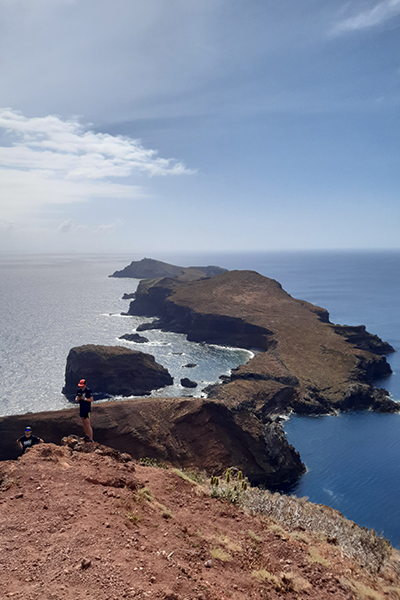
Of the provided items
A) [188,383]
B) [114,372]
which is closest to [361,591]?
[188,383]

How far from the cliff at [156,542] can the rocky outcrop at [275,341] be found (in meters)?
45.7

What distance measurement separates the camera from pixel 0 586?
664 cm

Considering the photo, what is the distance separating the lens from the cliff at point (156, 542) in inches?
283

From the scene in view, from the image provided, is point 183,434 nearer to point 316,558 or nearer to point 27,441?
point 27,441

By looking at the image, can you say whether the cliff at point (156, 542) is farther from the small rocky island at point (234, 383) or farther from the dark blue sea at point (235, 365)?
the small rocky island at point (234, 383)

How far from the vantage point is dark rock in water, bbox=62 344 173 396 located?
6781 centimetres

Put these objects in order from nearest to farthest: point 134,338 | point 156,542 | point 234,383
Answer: point 156,542 → point 234,383 → point 134,338

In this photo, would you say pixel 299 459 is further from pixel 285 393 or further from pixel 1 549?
pixel 1 549

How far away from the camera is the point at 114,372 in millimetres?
69062

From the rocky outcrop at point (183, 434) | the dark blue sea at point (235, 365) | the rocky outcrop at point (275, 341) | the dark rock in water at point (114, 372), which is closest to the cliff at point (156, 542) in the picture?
the dark blue sea at point (235, 365)

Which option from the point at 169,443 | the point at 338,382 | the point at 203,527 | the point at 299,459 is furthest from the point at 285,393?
the point at 203,527

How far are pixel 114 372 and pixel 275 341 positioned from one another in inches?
1527

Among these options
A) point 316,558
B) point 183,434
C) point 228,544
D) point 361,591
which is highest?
point 228,544

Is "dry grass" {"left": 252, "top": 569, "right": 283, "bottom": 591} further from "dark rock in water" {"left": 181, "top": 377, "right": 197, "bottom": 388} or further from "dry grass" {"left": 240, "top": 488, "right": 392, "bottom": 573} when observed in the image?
"dark rock in water" {"left": 181, "top": 377, "right": 197, "bottom": 388}
